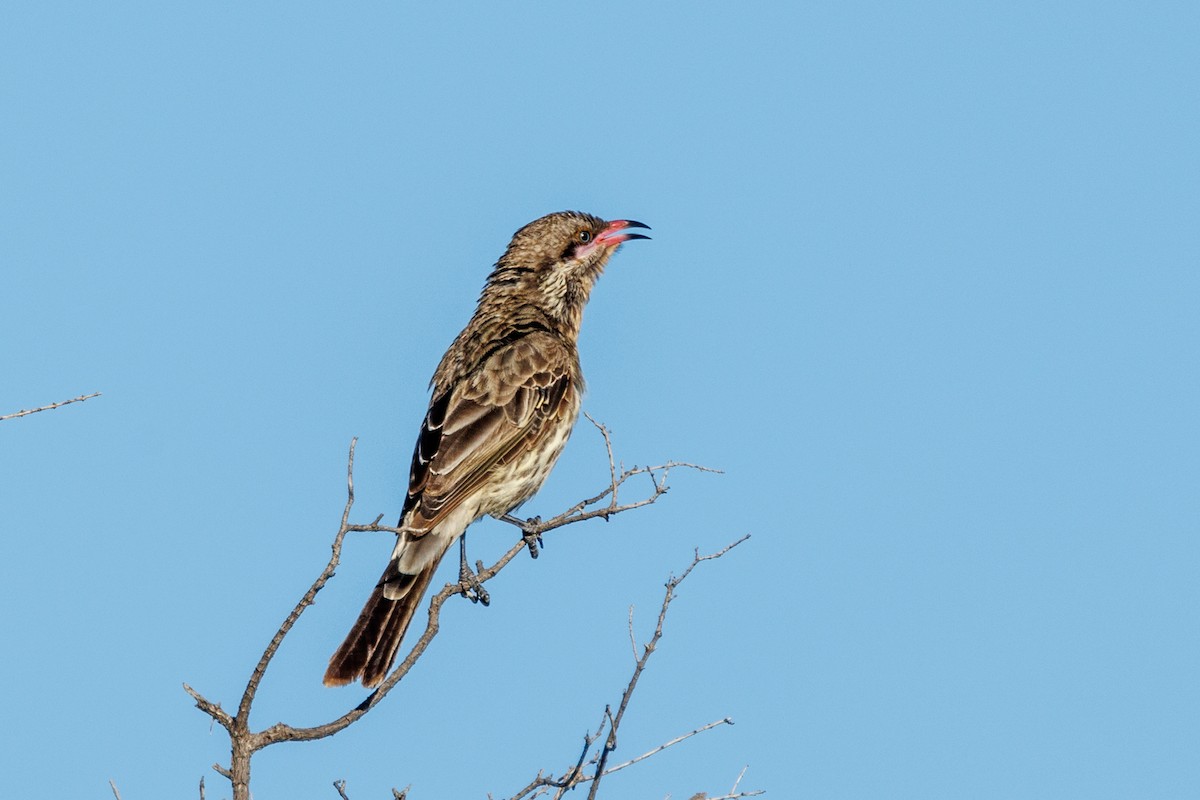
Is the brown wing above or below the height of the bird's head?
below

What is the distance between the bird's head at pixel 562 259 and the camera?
33.6 feet

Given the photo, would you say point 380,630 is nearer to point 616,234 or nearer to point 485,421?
point 485,421

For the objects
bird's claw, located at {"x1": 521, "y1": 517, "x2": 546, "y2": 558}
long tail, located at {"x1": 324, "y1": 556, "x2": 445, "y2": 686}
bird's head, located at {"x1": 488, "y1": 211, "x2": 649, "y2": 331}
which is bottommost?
long tail, located at {"x1": 324, "y1": 556, "x2": 445, "y2": 686}

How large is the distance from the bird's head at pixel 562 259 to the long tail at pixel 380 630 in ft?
9.10

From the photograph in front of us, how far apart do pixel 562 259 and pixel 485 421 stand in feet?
6.66

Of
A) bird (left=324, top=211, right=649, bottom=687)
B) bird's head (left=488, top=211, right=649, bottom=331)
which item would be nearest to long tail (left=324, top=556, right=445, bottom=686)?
bird (left=324, top=211, right=649, bottom=687)

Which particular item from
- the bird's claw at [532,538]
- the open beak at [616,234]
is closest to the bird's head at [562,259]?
the open beak at [616,234]

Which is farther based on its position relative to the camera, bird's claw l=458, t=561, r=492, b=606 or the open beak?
the open beak

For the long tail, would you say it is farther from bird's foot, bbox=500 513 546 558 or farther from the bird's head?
the bird's head

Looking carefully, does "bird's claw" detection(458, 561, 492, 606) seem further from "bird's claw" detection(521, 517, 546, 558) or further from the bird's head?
the bird's head

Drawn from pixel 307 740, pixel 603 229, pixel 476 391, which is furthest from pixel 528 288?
pixel 307 740

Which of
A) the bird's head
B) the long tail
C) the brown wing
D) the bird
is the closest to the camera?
the long tail

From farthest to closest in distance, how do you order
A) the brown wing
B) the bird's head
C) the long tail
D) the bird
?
the bird's head, the brown wing, the bird, the long tail

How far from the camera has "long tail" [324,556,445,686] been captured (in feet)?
24.6
